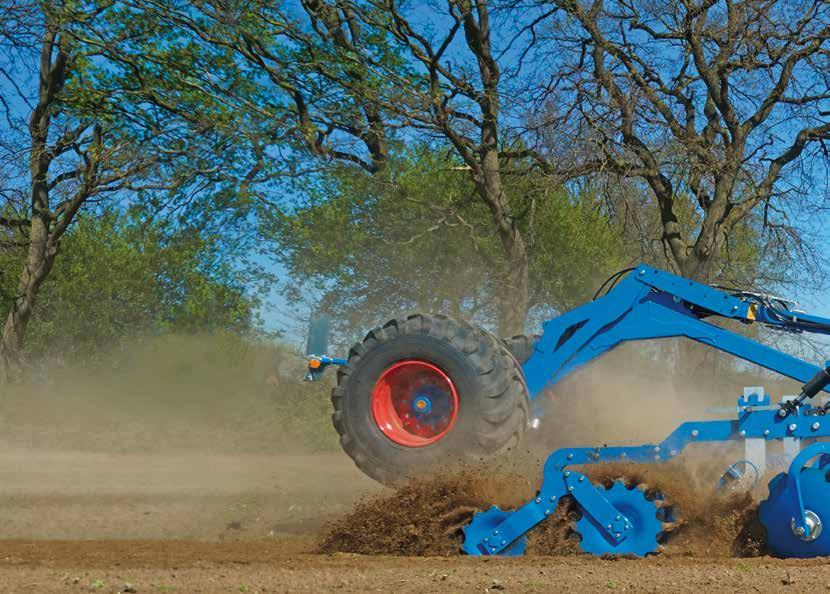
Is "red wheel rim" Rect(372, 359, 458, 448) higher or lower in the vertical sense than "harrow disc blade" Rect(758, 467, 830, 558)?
higher

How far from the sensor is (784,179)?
1597 cm

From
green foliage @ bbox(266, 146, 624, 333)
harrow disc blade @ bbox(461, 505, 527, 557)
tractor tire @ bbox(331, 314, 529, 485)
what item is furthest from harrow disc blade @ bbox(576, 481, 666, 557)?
green foliage @ bbox(266, 146, 624, 333)

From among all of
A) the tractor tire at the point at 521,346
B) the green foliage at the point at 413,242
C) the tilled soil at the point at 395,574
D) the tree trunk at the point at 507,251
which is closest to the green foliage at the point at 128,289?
the green foliage at the point at 413,242

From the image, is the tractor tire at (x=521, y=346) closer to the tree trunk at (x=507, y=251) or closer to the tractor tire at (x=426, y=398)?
the tractor tire at (x=426, y=398)

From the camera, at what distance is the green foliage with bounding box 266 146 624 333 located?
1880 cm

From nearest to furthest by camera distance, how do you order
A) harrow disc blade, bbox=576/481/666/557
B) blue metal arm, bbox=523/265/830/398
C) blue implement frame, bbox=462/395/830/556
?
harrow disc blade, bbox=576/481/666/557 < blue implement frame, bbox=462/395/830/556 < blue metal arm, bbox=523/265/830/398

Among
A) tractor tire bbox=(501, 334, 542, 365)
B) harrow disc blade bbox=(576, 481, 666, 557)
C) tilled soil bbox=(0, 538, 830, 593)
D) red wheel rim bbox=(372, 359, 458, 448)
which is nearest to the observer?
tilled soil bbox=(0, 538, 830, 593)

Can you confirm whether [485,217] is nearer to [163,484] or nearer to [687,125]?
[687,125]

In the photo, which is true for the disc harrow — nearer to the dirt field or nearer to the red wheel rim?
the red wheel rim

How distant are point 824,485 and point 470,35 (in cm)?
1304

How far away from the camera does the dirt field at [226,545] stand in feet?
16.1

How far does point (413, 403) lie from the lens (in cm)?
729

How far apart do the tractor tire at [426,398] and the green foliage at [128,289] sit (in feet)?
42.4

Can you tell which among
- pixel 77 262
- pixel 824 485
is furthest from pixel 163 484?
pixel 77 262
